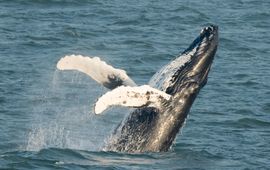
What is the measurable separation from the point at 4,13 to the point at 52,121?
14.0m

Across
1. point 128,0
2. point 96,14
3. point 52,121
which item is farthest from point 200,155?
point 128,0

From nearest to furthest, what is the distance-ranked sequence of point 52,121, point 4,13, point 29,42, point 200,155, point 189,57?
point 189,57, point 200,155, point 52,121, point 29,42, point 4,13

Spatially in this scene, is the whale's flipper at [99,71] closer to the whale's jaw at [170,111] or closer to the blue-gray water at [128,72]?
the whale's jaw at [170,111]

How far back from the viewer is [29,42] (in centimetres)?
3100

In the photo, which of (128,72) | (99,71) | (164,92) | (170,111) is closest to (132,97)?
(164,92)

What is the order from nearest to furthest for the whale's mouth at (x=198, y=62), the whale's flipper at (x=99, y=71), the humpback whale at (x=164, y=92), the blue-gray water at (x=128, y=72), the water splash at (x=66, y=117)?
the humpback whale at (x=164, y=92) → the whale's mouth at (x=198, y=62) → the whale's flipper at (x=99, y=71) → the blue-gray water at (x=128, y=72) → the water splash at (x=66, y=117)

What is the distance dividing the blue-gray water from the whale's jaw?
0.27 meters

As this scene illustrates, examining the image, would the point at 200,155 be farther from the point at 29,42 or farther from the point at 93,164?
the point at 29,42

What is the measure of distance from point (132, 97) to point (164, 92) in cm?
101

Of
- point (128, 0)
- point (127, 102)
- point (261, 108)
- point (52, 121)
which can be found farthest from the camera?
point (128, 0)

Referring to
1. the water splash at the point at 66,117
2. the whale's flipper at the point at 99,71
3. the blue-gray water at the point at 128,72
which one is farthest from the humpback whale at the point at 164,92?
the water splash at the point at 66,117

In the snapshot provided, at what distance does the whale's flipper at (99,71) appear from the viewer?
1783 centimetres

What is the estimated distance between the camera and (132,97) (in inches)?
648

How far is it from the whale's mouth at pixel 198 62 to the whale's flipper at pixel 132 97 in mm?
736
